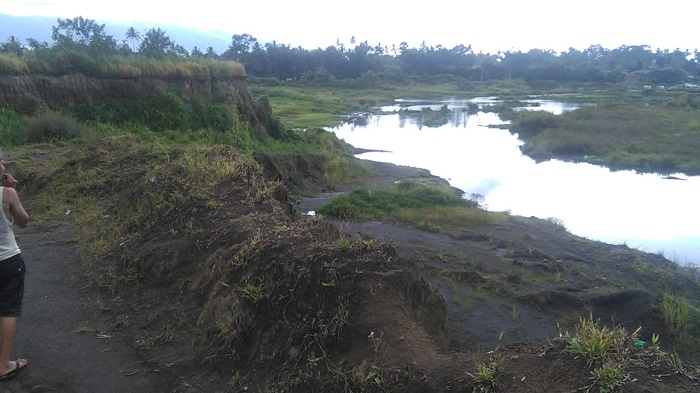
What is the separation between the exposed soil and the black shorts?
24.1 inches

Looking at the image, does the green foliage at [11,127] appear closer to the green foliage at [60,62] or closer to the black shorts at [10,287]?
the green foliage at [60,62]

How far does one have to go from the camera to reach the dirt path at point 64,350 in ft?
15.6

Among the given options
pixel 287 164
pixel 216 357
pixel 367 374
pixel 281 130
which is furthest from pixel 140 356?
pixel 281 130

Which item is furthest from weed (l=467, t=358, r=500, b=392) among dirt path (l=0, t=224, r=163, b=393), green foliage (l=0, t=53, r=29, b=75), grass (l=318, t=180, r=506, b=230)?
green foliage (l=0, t=53, r=29, b=75)

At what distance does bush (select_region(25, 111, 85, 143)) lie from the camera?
15.9 meters

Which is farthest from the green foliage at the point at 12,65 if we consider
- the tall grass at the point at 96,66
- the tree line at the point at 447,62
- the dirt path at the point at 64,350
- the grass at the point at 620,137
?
the tree line at the point at 447,62

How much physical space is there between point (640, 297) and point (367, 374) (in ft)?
29.9

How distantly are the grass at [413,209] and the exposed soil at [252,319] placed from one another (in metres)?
8.17

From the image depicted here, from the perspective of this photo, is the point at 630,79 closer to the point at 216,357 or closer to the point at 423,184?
the point at 423,184

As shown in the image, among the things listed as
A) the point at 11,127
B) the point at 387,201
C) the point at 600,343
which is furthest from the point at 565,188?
the point at 600,343

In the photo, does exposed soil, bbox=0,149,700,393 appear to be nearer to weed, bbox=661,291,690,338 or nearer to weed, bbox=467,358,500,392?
weed, bbox=467,358,500,392

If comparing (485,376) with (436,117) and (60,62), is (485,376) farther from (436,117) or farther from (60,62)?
(436,117)

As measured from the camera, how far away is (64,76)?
19547mm

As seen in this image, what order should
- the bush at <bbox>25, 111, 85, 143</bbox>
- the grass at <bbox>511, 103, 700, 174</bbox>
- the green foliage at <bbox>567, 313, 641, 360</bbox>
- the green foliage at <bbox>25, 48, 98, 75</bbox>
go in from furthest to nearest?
the grass at <bbox>511, 103, 700, 174</bbox>
the green foliage at <bbox>25, 48, 98, 75</bbox>
the bush at <bbox>25, 111, 85, 143</bbox>
the green foliage at <bbox>567, 313, 641, 360</bbox>
